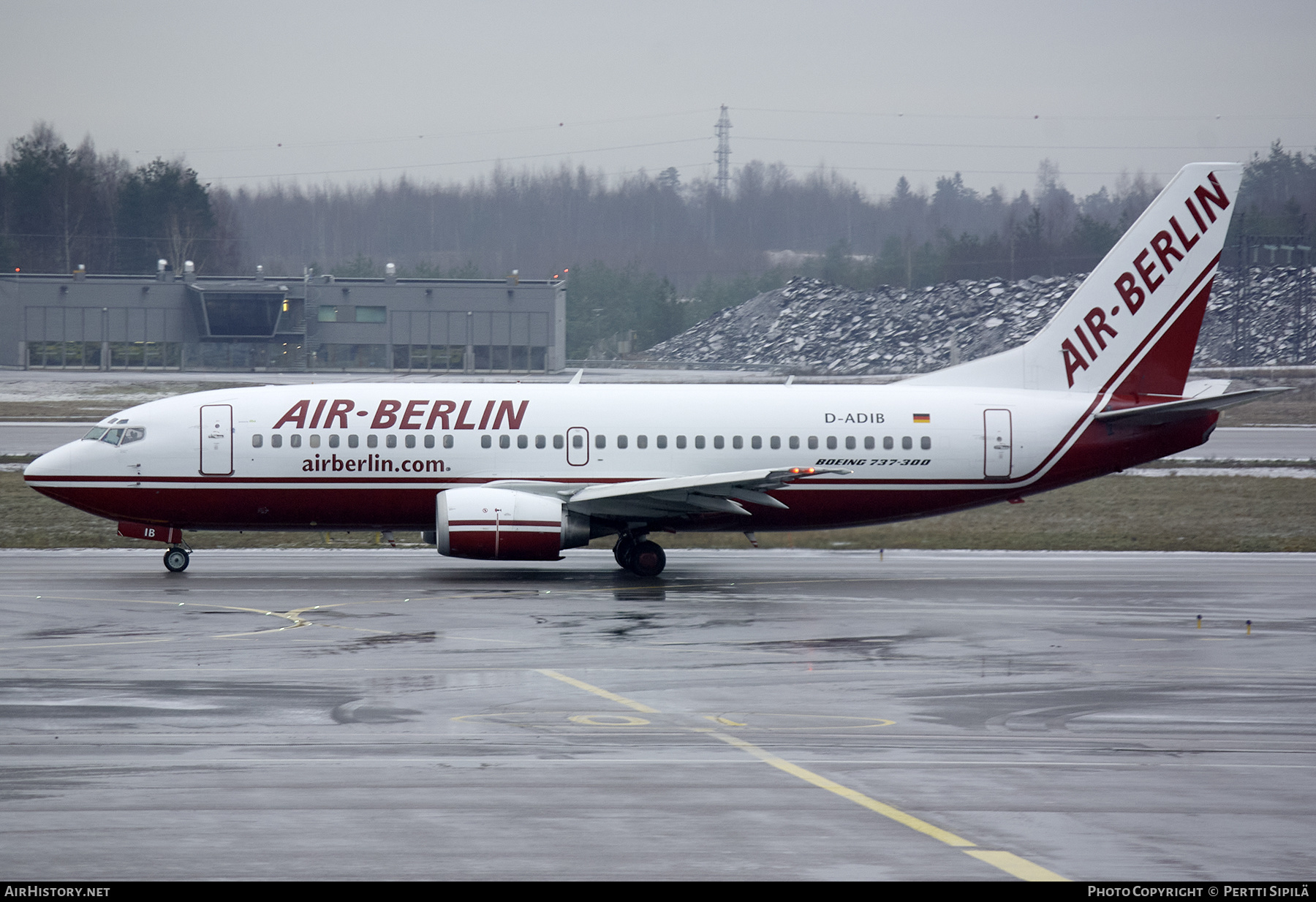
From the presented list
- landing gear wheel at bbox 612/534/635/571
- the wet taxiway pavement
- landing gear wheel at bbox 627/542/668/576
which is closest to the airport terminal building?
landing gear wheel at bbox 612/534/635/571

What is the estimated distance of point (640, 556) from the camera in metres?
26.7

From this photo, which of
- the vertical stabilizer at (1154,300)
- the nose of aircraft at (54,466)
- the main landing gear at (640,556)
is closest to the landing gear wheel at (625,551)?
the main landing gear at (640,556)

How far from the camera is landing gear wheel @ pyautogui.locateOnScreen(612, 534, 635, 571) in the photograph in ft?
A: 88.2

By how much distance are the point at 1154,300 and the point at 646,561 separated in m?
12.5

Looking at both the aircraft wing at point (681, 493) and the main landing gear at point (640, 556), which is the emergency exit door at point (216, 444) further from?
the main landing gear at point (640, 556)

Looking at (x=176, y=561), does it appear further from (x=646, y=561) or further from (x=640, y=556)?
(x=646, y=561)

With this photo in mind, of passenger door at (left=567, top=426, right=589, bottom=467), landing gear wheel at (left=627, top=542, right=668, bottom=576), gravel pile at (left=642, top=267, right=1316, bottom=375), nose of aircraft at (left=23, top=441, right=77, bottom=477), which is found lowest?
landing gear wheel at (left=627, top=542, right=668, bottom=576)

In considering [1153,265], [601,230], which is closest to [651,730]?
[1153,265]

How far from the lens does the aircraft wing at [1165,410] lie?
26438 mm

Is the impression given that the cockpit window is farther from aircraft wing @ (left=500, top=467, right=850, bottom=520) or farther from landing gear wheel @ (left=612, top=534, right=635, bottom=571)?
landing gear wheel @ (left=612, top=534, right=635, bottom=571)

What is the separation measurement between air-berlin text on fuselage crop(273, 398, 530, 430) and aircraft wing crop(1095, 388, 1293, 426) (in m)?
12.4

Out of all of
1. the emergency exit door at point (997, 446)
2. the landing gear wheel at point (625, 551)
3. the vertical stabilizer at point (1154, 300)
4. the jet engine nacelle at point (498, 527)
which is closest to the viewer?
the jet engine nacelle at point (498, 527)

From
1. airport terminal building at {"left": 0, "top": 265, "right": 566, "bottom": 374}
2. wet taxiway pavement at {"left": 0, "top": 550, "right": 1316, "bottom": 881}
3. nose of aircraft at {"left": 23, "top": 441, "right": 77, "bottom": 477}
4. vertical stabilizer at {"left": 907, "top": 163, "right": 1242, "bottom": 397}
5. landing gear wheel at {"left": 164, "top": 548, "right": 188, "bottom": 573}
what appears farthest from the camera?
airport terminal building at {"left": 0, "top": 265, "right": 566, "bottom": 374}

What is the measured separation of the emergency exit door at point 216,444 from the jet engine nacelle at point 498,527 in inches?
Result: 184
